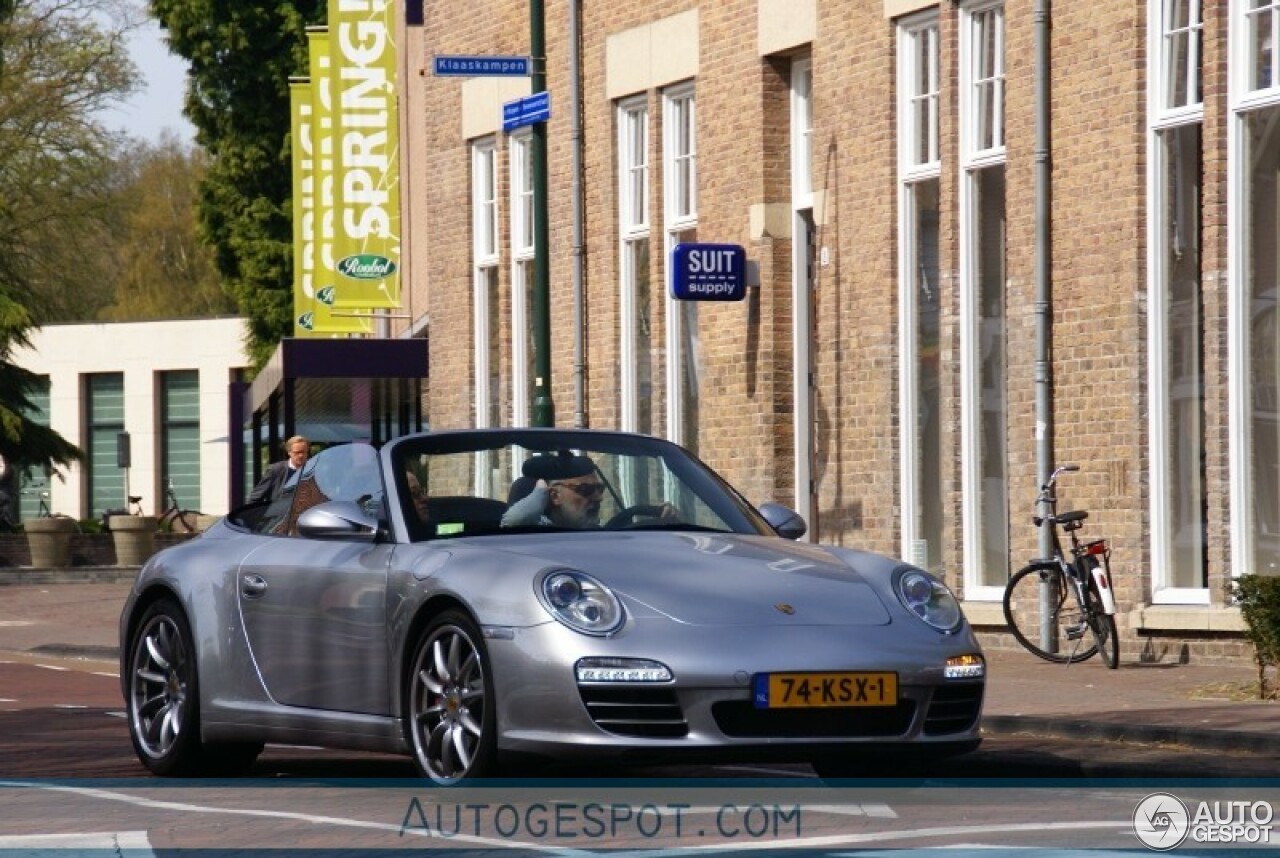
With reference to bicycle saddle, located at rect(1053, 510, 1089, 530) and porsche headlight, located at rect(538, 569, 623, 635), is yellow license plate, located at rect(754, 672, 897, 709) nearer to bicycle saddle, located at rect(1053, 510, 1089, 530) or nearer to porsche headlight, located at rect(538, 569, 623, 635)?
porsche headlight, located at rect(538, 569, 623, 635)

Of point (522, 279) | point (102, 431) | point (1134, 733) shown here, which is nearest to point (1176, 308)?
point (1134, 733)

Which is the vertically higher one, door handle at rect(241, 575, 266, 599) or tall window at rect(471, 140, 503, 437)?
tall window at rect(471, 140, 503, 437)

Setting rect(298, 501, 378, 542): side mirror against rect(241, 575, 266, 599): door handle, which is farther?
rect(241, 575, 266, 599): door handle

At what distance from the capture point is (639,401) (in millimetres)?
26453

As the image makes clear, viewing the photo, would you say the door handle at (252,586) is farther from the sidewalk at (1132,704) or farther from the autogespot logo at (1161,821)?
the sidewalk at (1132,704)

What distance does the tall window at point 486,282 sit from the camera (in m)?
30.0

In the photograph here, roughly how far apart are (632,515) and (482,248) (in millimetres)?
20002

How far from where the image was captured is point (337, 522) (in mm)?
10227

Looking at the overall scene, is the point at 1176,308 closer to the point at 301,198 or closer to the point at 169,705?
the point at 169,705

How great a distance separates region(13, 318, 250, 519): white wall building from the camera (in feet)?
237

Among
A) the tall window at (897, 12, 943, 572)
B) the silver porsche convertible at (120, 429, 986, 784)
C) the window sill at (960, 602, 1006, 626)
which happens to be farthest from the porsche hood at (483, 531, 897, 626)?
the tall window at (897, 12, 943, 572)

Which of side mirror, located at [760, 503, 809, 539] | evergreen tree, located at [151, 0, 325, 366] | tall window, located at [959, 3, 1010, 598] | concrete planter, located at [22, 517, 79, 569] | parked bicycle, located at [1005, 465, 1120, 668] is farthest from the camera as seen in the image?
evergreen tree, located at [151, 0, 325, 366]

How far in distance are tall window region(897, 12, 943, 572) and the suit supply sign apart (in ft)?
6.84

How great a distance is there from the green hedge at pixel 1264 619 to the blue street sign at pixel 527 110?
8.53 meters
